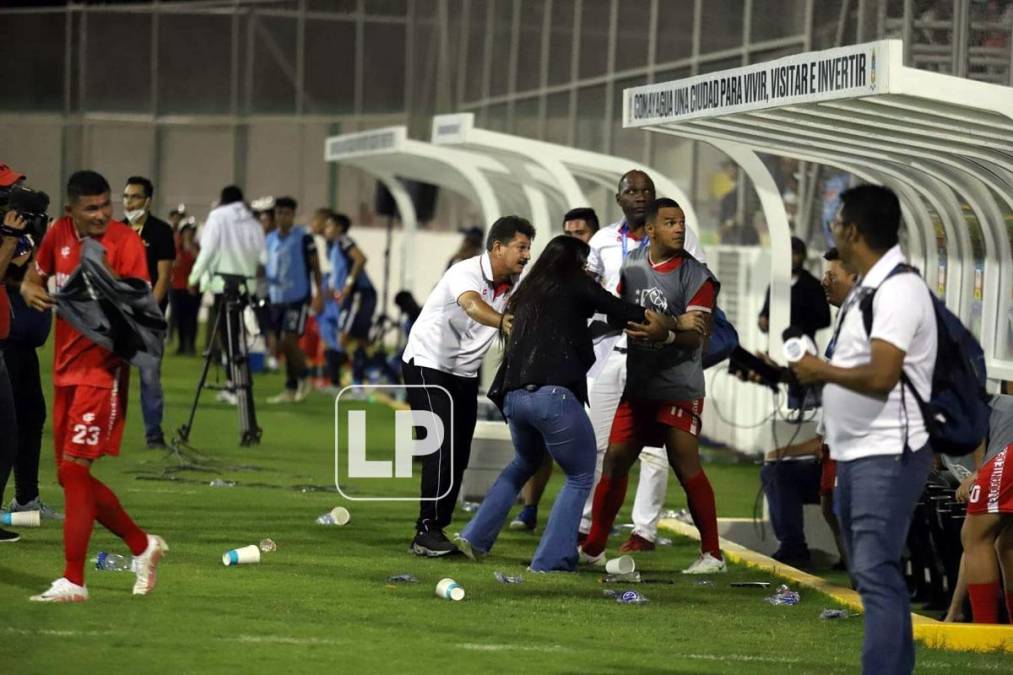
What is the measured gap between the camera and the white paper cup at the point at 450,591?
9.17 metres

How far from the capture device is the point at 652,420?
10578mm

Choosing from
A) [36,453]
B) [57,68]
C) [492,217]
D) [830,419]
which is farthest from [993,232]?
[57,68]

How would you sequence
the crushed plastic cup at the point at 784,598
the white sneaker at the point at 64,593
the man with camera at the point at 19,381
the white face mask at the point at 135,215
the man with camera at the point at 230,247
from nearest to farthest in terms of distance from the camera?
the white sneaker at the point at 64,593
the crushed plastic cup at the point at 784,598
the man with camera at the point at 19,381
the white face mask at the point at 135,215
the man with camera at the point at 230,247

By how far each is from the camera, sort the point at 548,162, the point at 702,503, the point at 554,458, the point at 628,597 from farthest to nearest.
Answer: the point at 548,162, the point at 702,503, the point at 554,458, the point at 628,597

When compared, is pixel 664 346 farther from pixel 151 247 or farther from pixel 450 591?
pixel 151 247

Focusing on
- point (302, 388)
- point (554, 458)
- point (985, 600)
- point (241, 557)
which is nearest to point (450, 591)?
point (554, 458)

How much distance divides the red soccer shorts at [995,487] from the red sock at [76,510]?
12.8ft

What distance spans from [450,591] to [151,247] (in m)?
6.17

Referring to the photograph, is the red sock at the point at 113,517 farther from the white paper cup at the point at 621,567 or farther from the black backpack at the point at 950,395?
the black backpack at the point at 950,395

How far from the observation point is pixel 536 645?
26.8 feet

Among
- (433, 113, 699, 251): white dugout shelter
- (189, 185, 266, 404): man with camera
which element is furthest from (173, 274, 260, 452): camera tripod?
(433, 113, 699, 251): white dugout shelter

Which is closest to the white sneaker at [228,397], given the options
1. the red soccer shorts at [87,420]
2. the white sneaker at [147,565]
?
the white sneaker at [147,565]

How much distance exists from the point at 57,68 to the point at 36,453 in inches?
1316

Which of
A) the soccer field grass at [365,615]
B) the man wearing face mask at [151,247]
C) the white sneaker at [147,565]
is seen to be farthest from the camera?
the man wearing face mask at [151,247]
